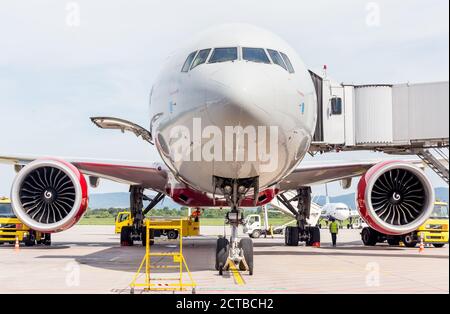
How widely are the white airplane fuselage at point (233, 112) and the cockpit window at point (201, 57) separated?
0.08 metres

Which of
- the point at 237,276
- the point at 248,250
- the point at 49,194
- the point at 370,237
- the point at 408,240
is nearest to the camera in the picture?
the point at 237,276

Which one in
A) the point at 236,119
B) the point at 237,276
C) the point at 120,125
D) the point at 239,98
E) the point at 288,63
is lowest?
the point at 237,276

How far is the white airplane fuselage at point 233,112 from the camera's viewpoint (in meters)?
8.09

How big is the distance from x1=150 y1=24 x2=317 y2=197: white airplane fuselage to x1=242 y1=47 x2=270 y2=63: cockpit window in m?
0.08

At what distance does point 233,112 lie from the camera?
7.93m

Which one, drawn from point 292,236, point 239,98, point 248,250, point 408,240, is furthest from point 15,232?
point 239,98

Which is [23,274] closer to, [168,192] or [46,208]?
[46,208]

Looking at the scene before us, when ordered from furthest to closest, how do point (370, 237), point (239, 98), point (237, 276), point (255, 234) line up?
point (255, 234)
point (370, 237)
point (237, 276)
point (239, 98)

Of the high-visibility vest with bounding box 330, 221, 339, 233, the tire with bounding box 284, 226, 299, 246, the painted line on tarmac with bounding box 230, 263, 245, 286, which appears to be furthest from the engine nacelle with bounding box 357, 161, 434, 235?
the high-visibility vest with bounding box 330, 221, 339, 233

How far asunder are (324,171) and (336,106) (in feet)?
7.06

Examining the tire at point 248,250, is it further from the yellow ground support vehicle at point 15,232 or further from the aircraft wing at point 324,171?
the yellow ground support vehicle at point 15,232

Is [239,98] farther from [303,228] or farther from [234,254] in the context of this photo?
[303,228]
